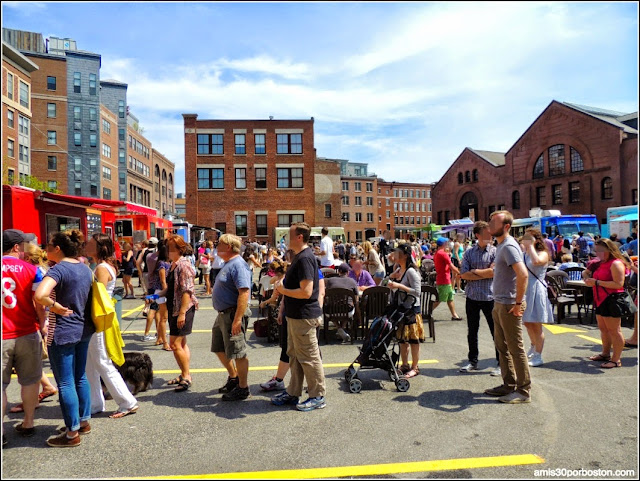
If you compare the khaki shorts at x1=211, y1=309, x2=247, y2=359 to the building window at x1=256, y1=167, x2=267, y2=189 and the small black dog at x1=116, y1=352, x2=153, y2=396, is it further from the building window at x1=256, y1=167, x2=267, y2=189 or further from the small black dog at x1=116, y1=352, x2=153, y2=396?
the building window at x1=256, y1=167, x2=267, y2=189

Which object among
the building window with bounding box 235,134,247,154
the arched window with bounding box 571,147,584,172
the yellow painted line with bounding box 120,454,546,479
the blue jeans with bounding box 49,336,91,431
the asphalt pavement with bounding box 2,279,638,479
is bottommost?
the yellow painted line with bounding box 120,454,546,479

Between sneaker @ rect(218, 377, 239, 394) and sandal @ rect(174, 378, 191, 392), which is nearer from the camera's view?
sneaker @ rect(218, 377, 239, 394)

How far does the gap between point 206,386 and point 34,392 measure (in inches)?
75.9

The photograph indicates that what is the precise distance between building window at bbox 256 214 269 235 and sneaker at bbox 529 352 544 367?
3367cm

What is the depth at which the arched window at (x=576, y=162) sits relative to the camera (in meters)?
42.2

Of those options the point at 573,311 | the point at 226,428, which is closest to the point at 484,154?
the point at 573,311

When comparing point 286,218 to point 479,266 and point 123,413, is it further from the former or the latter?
point 123,413

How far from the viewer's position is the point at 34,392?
401 centimetres

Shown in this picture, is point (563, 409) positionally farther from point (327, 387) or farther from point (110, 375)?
point (110, 375)

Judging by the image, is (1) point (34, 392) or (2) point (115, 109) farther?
(2) point (115, 109)

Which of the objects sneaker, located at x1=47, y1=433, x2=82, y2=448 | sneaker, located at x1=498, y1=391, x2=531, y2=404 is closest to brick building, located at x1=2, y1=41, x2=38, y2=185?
sneaker, located at x1=47, y1=433, x2=82, y2=448

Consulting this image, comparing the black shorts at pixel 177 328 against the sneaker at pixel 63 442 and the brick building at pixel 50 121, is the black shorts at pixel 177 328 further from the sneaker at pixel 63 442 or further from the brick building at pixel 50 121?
the brick building at pixel 50 121

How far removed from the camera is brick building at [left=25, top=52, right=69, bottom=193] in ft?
164

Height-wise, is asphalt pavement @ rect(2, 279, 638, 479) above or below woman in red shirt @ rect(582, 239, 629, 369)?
below
